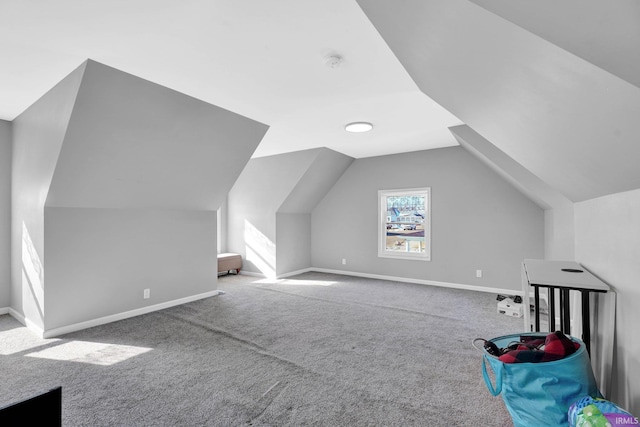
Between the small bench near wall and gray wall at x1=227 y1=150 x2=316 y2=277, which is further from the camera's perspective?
the small bench near wall

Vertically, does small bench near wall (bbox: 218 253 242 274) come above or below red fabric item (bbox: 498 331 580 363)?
below

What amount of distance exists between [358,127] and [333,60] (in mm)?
1772

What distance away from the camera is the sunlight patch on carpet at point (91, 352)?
2.66 m

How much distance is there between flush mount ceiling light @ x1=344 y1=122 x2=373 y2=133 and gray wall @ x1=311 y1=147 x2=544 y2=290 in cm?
184

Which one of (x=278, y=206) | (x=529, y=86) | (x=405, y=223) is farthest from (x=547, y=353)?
(x=278, y=206)

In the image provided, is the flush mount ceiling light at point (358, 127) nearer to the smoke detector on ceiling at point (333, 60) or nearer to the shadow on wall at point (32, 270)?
the smoke detector on ceiling at point (333, 60)

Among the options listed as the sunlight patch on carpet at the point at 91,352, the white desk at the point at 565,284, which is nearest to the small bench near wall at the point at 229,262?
the sunlight patch on carpet at the point at 91,352

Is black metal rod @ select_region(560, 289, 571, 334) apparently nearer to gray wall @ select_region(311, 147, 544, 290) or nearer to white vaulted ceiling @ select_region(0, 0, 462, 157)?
white vaulted ceiling @ select_region(0, 0, 462, 157)

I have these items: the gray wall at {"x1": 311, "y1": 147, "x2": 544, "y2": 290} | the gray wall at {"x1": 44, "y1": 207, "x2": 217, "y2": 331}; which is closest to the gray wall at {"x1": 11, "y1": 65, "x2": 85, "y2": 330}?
→ the gray wall at {"x1": 44, "y1": 207, "x2": 217, "y2": 331}

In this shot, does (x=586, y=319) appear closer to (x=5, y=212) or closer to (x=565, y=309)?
(x=565, y=309)

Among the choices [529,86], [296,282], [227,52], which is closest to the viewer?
[529,86]

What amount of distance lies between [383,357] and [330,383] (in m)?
0.63

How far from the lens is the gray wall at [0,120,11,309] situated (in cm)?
375

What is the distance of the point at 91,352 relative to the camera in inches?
110
